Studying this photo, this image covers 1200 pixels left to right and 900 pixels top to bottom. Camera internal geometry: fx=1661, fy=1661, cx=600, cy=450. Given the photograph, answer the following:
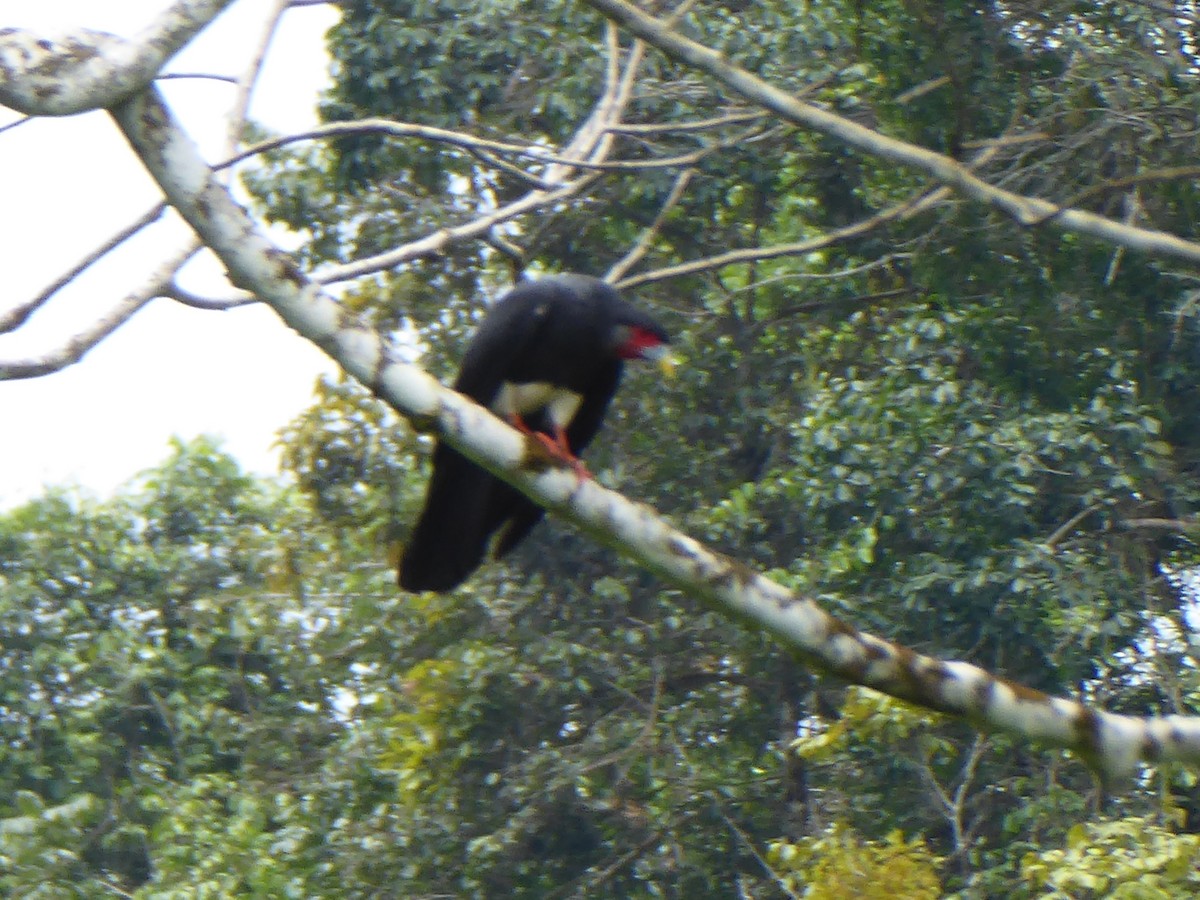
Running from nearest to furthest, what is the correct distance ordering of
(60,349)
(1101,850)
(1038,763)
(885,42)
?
(60,349) < (1101,850) < (885,42) < (1038,763)

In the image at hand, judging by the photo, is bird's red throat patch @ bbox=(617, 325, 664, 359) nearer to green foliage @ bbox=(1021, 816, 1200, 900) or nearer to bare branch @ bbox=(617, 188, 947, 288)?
bare branch @ bbox=(617, 188, 947, 288)

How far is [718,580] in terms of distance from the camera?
2.59m

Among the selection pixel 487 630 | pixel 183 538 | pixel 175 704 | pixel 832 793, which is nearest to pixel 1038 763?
pixel 832 793

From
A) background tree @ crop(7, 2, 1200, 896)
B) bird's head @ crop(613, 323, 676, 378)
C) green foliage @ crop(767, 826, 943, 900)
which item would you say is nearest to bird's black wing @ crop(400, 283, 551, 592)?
bird's head @ crop(613, 323, 676, 378)

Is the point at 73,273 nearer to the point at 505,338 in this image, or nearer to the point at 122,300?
the point at 122,300

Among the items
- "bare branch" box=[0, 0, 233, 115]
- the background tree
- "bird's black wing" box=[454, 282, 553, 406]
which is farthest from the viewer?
the background tree

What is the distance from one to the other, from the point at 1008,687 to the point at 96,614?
9481mm

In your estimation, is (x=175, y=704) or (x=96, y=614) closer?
(x=175, y=704)

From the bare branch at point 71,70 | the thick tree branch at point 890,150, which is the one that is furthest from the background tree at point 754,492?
the bare branch at point 71,70

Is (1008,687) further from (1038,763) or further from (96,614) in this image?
(96,614)

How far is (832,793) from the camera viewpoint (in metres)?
7.23

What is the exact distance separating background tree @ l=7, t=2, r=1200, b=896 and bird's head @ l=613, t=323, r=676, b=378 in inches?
54.9

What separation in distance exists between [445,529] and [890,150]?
1.24m

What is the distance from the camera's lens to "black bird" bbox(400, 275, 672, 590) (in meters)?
3.58
